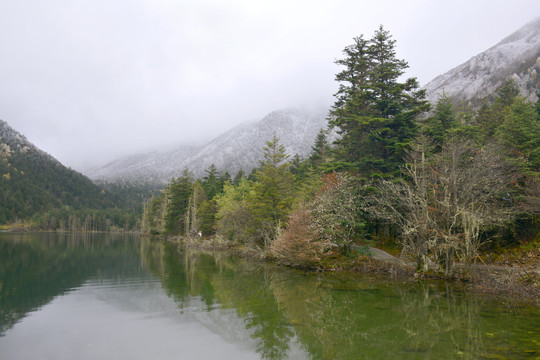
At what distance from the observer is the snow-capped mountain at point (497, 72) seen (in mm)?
90375

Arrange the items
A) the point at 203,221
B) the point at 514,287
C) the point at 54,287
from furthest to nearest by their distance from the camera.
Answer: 1. the point at 203,221
2. the point at 54,287
3. the point at 514,287

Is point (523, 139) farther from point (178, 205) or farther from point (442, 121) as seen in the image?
point (178, 205)

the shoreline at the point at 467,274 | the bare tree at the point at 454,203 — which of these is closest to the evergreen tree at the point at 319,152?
the shoreline at the point at 467,274

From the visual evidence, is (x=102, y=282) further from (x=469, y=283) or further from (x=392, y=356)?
(x=469, y=283)

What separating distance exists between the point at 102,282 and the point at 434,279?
845 inches

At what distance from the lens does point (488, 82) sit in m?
106

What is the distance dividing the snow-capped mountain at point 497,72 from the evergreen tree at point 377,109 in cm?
7279

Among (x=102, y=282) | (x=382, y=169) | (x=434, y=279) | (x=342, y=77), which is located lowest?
(x=434, y=279)

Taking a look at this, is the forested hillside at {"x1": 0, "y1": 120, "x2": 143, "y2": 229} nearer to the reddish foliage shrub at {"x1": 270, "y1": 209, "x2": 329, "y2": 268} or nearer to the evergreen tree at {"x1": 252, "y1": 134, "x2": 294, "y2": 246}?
the evergreen tree at {"x1": 252, "y1": 134, "x2": 294, "y2": 246}

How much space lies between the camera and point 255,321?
35.6 feet

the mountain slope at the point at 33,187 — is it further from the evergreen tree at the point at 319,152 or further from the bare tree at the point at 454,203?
the bare tree at the point at 454,203

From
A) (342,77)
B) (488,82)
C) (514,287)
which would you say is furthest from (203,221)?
(488,82)

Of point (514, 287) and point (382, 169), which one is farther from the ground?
point (382, 169)

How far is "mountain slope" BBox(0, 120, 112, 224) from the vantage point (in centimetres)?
14600
